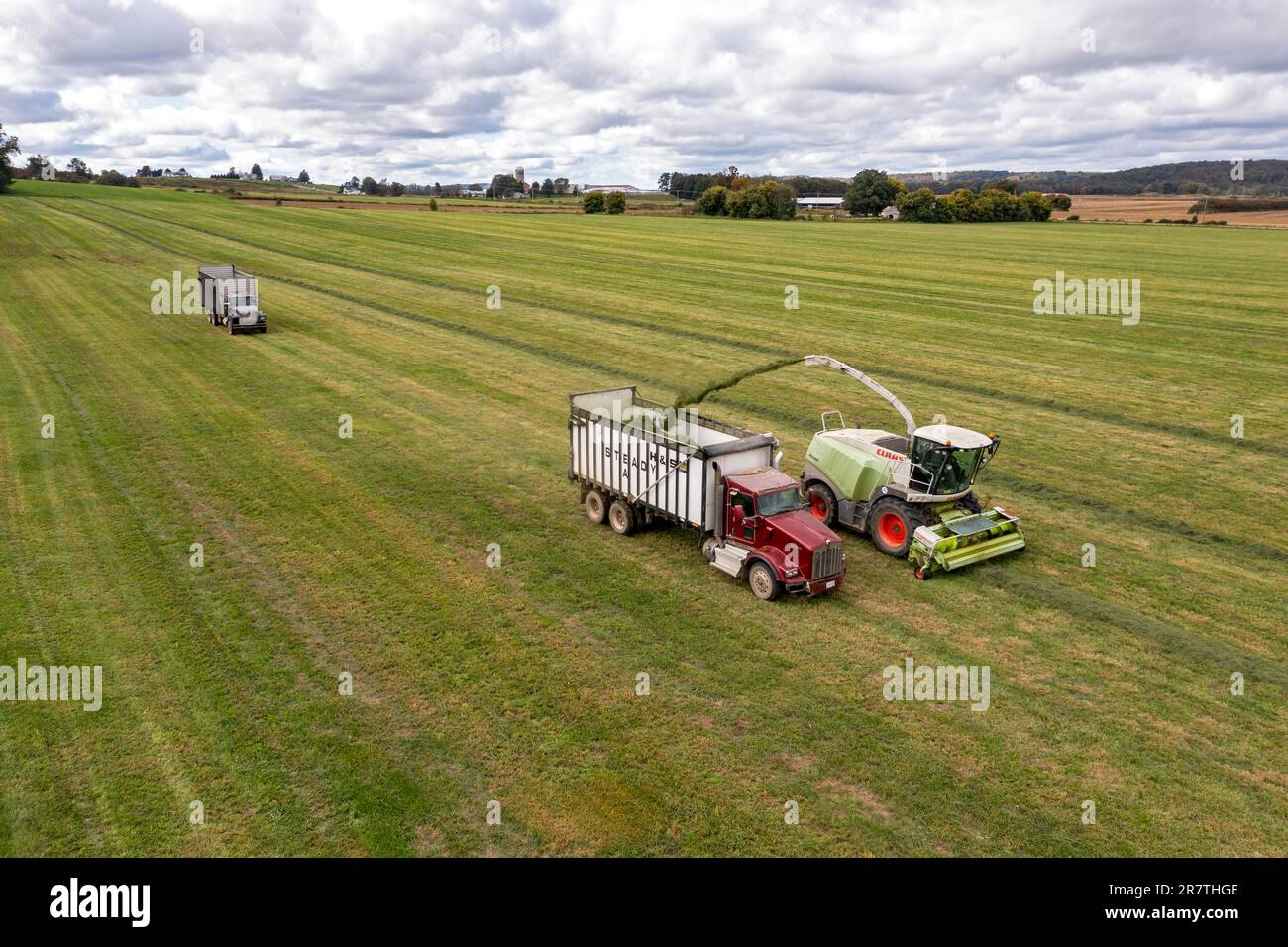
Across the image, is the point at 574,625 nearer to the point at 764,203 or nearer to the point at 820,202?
the point at 764,203

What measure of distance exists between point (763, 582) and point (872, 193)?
128 metres

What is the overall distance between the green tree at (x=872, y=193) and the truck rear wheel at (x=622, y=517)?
125 m

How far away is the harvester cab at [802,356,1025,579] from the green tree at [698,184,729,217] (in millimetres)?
119766

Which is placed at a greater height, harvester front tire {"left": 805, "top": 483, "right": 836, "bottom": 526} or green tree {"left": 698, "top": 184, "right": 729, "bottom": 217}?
green tree {"left": 698, "top": 184, "right": 729, "bottom": 217}

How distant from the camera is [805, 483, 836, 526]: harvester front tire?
2023 centimetres

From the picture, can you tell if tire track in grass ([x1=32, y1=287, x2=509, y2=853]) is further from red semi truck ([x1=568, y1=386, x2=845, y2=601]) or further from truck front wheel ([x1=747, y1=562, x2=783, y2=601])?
truck front wheel ([x1=747, y1=562, x2=783, y2=601])

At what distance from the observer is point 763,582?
16.9m

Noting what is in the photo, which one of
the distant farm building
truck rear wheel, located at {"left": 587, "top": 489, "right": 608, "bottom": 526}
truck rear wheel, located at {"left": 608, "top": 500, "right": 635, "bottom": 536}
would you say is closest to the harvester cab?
truck rear wheel, located at {"left": 608, "top": 500, "right": 635, "bottom": 536}

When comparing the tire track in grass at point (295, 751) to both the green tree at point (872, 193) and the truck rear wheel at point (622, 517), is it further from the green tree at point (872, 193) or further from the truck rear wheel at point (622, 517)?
the green tree at point (872, 193)

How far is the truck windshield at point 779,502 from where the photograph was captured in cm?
1714

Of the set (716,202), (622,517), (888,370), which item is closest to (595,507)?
(622,517)

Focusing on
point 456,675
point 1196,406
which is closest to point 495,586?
point 456,675

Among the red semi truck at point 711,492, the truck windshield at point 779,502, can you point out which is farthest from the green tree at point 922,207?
the truck windshield at point 779,502
